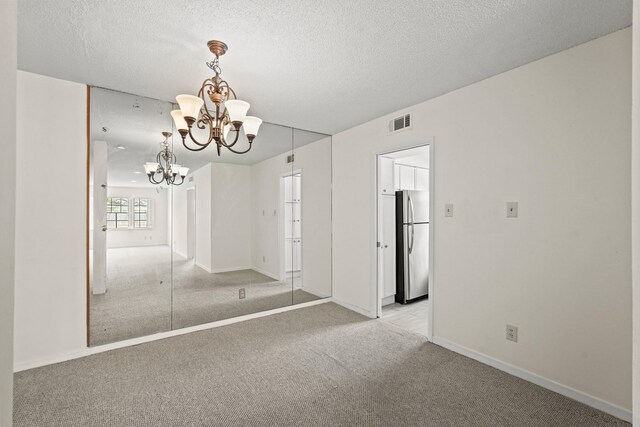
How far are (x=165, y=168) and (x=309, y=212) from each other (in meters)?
2.02

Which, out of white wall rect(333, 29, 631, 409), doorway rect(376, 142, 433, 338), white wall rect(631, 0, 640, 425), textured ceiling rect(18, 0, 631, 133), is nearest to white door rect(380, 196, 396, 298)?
doorway rect(376, 142, 433, 338)

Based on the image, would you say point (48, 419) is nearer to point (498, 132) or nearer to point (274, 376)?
point (274, 376)

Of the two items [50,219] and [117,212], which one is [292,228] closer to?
[117,212]

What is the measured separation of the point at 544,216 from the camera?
7.40 feet

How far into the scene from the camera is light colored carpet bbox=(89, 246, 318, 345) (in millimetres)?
2924

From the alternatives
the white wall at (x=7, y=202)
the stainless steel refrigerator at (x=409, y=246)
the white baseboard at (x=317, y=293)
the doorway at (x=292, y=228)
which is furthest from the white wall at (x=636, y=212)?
the white baseboard at (x=317, y=293)

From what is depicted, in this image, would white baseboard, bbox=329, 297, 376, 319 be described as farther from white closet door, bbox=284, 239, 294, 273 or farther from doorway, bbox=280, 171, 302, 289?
white closet door, bbox=284, 239, 294, 273

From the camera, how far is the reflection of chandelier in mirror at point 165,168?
316 cm

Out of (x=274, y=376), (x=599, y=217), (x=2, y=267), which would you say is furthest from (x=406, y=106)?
(x=2, y=267)

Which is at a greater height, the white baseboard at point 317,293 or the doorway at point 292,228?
the doorway at point 292,228

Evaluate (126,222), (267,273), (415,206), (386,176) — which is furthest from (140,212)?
(415,206)

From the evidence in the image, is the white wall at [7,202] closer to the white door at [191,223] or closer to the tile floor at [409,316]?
the white door at [191,223]

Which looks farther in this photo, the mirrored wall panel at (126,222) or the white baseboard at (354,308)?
the white baseboard at (354,308)

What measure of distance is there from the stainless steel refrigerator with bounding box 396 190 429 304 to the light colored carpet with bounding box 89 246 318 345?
1736 mm
